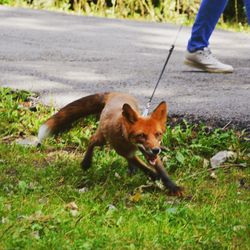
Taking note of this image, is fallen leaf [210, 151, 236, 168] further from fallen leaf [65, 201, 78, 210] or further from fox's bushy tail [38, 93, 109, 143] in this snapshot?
fallen leaf [65, 201, 78, 210]

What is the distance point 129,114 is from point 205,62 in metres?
3.42

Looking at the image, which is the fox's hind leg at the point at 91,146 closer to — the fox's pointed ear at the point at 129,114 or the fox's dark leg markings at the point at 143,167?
the fox's dark leg markings at the point at 143,167

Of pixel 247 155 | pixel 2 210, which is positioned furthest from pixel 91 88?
pixel 2 210

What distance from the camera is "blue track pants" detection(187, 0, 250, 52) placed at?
6745 mm

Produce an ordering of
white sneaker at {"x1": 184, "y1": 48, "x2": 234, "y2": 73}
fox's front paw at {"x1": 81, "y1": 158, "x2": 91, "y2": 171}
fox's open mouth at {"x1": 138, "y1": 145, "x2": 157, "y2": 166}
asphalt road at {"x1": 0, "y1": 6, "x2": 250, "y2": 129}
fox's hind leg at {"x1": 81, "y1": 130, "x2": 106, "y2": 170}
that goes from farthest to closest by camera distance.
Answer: white sneaker at {"x1": 184, "y1": 48, "x2": 234, "y2": 73} < asphalt road at {"x1": 0, "y1": 6, "x2": 250, "y2": 129} < fox's front paw at {"x1": 81, "y1": 158, "x2": 91, "y2": 171} < fox's hind leg at {"x1": 81, "y1": 130, "x2": 106, "y2": 170} < fox's open mouth at {"x1": 138, "y1": 145, "x2": 157, "y2": 166}

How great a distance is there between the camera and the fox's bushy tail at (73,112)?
4.73 meters

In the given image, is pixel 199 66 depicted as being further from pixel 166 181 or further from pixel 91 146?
pixel 166 181

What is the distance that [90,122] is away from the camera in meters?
5.62

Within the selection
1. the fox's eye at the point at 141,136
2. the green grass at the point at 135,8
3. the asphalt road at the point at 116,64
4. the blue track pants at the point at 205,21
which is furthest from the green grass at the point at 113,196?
the green grass at the point at 135,8

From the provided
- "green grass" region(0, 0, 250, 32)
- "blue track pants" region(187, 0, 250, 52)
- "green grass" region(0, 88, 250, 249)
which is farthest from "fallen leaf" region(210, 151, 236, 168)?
"green grass" region(0, 0, 250, 32)

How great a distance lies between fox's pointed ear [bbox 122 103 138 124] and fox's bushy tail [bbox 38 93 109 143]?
0.71 meters

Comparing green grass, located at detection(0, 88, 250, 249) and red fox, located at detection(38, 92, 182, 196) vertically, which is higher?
red fox, located at detection(38, 92, 182, 196)

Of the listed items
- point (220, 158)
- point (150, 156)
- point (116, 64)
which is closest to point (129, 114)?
point (150, 156)

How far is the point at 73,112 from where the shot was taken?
15.7ft
